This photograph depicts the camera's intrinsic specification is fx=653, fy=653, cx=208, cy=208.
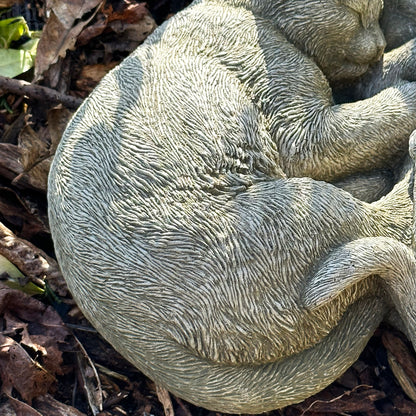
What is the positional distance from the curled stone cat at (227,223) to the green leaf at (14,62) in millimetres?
1245

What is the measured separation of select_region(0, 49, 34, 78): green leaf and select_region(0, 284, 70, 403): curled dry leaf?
1314 mm

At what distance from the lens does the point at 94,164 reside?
2.33 meters

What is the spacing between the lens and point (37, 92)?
3488mm

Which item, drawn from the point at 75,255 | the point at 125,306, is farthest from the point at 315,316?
the point at 75,255

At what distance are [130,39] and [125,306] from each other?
2033 millimetres

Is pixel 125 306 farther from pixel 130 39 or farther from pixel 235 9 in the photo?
pixel 130 39

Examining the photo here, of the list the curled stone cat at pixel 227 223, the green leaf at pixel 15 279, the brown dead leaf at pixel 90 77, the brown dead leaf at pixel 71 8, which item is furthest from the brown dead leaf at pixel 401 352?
the brown dead leaf at pixel 71 8

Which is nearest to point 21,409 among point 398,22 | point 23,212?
point 23,212

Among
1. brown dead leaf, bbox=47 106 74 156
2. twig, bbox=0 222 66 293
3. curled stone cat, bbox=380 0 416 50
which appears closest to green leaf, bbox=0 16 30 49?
brown dead leaf, bbox=47 106 74 156

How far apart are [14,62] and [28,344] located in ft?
5.49

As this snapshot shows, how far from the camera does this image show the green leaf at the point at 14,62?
11.9ft

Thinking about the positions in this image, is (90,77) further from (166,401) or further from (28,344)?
(166,401)

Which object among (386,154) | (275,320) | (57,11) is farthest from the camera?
(57,11)

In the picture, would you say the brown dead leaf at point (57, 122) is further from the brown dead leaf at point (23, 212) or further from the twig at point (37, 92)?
the brown dead leaf at point (23, 212)
